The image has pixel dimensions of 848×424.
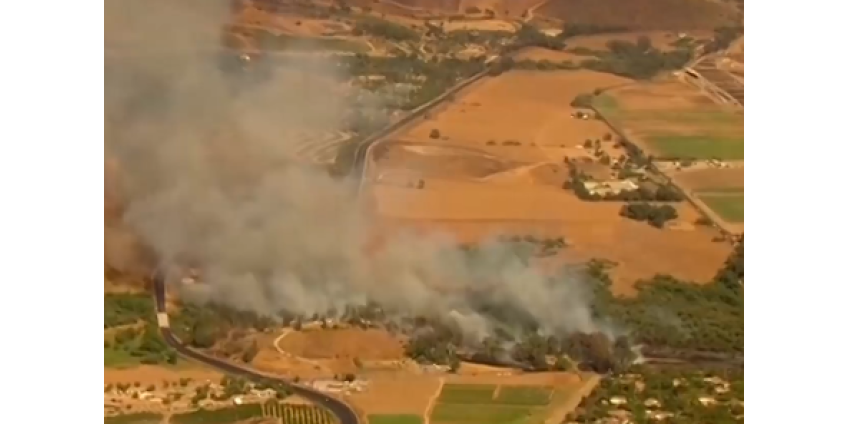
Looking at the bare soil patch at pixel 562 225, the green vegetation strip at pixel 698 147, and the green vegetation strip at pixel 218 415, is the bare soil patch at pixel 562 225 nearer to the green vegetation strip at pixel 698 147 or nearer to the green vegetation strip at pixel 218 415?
the green vegetation strip at pixel 698 147

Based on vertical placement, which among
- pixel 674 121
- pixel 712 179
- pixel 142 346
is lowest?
pixel 142 346


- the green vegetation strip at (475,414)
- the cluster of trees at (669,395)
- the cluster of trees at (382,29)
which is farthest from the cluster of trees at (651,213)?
the cluster of trees at (382,29)

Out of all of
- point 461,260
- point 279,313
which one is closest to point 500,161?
point 461,260

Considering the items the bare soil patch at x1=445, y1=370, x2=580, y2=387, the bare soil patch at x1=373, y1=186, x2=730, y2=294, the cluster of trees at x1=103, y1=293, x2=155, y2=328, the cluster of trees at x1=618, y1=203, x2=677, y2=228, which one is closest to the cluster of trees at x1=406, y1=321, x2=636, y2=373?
the bare soil patch at x1=445, y1=370, x2=580, y2=387

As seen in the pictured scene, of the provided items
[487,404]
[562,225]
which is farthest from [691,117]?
[487,404]

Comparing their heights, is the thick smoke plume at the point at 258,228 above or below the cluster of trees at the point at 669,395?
above

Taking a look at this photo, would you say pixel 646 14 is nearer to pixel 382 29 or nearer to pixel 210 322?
pixel 382 29
